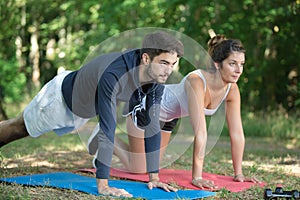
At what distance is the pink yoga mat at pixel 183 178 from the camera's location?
3.81 m

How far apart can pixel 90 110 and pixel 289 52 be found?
6677mm

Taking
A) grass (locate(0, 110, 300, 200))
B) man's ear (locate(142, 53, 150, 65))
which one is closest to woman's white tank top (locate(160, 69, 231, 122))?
grass (locate(0, 110, 300, 200))

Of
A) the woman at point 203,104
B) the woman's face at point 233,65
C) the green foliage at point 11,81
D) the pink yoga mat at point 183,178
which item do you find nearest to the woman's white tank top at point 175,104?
the woman at point 203,104

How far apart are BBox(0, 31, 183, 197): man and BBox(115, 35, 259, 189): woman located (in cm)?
36

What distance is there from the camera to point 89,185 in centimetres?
363

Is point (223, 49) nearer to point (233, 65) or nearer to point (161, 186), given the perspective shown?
point (233, 65)

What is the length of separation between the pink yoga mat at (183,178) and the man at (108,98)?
0.39 m

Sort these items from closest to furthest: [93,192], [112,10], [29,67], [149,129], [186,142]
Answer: [93,192] < [149,129] < [186,142] < [112,10] < [29,67]

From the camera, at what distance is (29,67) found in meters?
17.3

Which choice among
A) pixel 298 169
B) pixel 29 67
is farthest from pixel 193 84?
pixel 29 67

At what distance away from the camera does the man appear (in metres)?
3.26

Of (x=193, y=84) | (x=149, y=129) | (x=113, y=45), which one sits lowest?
(x=149, y=129)

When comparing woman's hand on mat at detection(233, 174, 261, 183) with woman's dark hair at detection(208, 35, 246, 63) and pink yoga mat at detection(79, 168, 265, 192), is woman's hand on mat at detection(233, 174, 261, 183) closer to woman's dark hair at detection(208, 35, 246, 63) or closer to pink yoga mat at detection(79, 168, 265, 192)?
pink yoga mat at detection(79, 168, 265, 192)

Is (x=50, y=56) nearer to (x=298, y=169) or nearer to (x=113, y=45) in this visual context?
(x=113, y=45)
